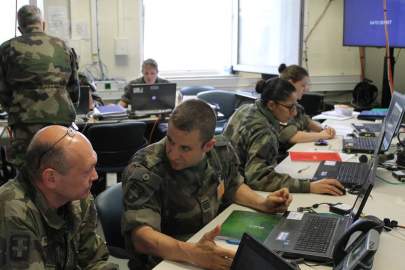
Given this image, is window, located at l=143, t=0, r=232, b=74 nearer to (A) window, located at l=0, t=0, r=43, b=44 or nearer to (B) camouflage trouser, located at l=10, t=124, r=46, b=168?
(A) window, located at l=0, t=0, r=43, b=44

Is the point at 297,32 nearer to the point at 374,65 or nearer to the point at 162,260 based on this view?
the point at 374,65

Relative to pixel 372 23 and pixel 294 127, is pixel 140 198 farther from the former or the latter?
pixel 372 23

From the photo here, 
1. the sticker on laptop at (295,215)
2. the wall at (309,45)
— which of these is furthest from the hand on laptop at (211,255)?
the wall at (309,45)

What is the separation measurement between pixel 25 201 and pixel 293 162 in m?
1.86

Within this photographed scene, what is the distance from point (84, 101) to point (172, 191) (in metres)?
2.54

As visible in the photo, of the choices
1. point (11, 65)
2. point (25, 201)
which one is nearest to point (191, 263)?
point (25, 201)

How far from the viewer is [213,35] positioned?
650cm

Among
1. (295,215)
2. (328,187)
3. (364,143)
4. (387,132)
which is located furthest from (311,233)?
(364,143)

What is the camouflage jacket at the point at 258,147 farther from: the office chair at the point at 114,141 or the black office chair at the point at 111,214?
the office chair at the point at 114,141

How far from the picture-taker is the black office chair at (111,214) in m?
2.03

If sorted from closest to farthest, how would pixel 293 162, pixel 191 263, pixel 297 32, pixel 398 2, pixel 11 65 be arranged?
pixel 191 263, pixel 293 162, pixel 11 65, pixel 398 2, pixel 297 32

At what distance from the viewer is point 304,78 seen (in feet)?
12.1

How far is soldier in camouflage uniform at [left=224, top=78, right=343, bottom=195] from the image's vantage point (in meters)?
2.43

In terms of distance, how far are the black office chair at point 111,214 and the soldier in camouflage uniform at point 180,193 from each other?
0.20m
